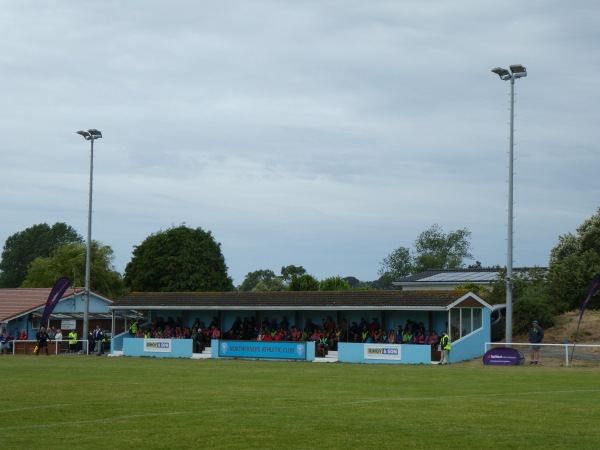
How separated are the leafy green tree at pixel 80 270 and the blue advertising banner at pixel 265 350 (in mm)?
49971

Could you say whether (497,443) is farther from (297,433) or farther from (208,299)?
(208,299)

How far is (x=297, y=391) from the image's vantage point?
23.7 m

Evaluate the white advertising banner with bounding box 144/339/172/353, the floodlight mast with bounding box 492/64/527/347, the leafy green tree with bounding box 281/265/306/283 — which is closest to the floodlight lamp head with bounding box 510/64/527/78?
the floodlight mast with bounding box 492/64/527/347

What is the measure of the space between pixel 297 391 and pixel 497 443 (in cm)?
1002

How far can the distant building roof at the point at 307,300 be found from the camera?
42.5 meters

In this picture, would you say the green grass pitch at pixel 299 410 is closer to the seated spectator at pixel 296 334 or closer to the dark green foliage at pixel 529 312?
the seated spectator at pixel 296 334

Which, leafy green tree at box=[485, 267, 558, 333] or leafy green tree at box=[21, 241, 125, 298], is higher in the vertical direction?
leafy green tree at box=[21, 241, 125, 298]

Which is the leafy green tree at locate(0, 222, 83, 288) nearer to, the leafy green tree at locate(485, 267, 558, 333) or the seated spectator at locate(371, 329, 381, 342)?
the leafy green tree at locate(485, 267, 558, 333)

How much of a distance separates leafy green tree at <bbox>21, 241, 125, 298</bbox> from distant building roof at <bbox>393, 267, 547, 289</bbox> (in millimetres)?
29920

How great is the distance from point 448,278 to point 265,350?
39.8 m

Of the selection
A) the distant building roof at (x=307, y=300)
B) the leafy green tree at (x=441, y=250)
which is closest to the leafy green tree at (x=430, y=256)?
the leafy green tree at (x=441, y=250)

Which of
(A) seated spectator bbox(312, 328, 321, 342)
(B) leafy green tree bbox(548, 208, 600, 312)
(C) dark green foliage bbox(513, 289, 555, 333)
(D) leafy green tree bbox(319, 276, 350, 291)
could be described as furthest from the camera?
(D) leafy green tree bbox(319, 276, 350, 291)

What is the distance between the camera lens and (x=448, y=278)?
266 ft

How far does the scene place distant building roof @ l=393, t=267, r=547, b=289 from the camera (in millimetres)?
78000
